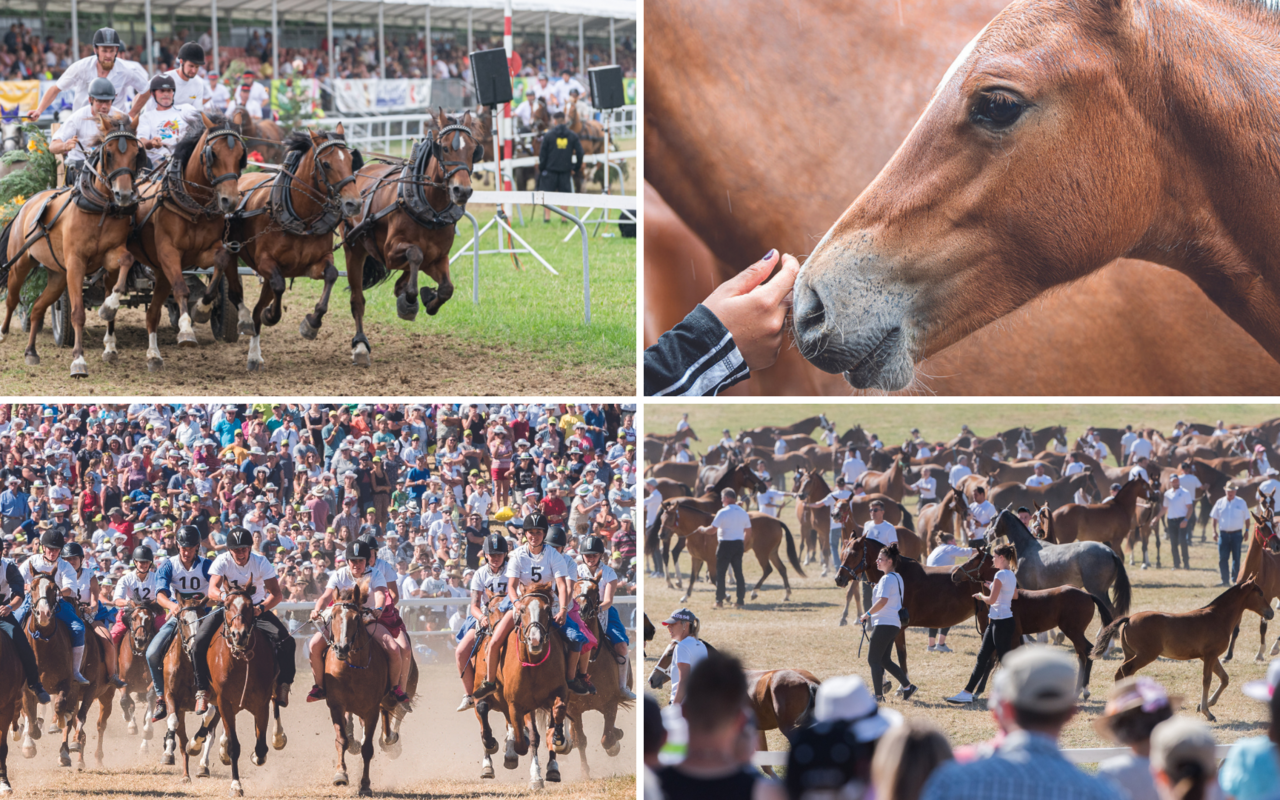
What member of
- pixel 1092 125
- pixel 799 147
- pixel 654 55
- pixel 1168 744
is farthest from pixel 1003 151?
pixel 1168 744

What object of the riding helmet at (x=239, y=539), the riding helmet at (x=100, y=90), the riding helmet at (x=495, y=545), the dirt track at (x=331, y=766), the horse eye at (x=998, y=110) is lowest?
the dirt track at (x=331, y=766)

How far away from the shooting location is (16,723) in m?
7.86

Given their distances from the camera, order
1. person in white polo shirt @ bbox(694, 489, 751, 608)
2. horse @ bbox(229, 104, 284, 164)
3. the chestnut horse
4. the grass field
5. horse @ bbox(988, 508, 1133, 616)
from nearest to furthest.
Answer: the chestnut horse < the grass field < horse @ bbox(988, 508, 1133, 616) < person in white polo shirt @ bbox(694, 489, 751, 608) < horse @ bbox(229, 104, 284, 164)

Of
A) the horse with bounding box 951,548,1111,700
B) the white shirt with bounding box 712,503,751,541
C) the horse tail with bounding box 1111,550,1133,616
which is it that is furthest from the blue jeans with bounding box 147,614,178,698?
the horse tail with bounding box 1111,550,1133,616

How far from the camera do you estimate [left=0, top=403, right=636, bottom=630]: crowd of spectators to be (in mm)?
8336

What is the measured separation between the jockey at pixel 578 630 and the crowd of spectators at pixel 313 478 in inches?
12.5

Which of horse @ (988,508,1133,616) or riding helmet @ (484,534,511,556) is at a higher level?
riding helmet @ (484,534,511,556)

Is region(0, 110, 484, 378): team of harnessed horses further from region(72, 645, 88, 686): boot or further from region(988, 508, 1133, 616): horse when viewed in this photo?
region(988, 508, 1133, 616): horse

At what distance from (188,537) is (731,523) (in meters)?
3.95

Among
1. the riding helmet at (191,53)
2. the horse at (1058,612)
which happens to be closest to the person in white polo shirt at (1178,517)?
the horse at (1058,612)

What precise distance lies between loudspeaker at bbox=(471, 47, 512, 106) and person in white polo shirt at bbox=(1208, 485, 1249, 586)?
24.5 feet

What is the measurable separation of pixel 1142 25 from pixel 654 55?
2409 mm

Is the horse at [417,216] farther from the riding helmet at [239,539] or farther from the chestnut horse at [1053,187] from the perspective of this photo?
the chestnut horse at [1053,187]

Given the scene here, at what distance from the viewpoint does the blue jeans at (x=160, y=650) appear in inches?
308
